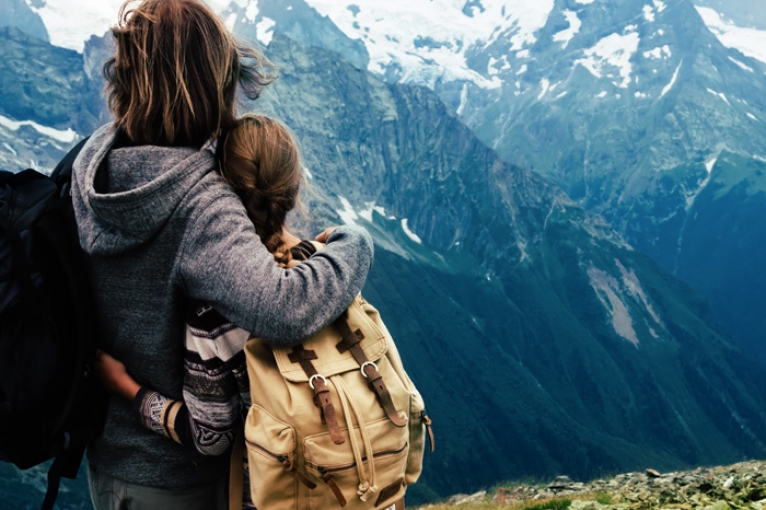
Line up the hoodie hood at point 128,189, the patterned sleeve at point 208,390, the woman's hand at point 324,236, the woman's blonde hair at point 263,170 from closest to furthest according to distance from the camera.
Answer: the hoodie hood at point 128,189
the patterned sleeve at point 208,390
the woman's blonde hair at point 263,170
the woman's hand at point 324,236

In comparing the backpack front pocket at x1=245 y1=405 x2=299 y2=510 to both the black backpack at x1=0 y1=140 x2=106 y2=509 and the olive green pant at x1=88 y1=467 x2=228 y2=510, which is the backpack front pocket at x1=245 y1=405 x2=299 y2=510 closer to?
the olive green pant at x1=88 y1=467 x2=228 y2=510

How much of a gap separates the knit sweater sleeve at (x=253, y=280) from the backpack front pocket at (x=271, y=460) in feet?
1.42

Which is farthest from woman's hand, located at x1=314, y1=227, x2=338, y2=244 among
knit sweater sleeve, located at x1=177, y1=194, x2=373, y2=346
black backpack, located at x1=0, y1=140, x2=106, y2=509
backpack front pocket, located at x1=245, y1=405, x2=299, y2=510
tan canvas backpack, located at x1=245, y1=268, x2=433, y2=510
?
black backpack, located at x1=0, y1=140, x2=106, y2=509

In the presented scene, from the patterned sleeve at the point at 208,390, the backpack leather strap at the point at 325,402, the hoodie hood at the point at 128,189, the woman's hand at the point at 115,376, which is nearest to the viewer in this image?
the backpack leather strap at the point at 325,402

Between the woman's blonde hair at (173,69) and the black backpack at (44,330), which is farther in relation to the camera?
the woman's blonde hair at (173,69)

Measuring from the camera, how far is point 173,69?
367cm

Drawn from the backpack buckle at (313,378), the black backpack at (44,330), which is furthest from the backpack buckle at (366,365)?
the black backpack at (44,330)

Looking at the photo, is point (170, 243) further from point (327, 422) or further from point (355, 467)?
point (355, 467)

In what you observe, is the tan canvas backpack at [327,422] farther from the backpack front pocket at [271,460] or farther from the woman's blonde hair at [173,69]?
the woman's blonde hair at [173,69]

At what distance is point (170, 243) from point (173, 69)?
99cm

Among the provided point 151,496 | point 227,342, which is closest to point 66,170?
point 227,342

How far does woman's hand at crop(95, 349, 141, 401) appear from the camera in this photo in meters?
3.96

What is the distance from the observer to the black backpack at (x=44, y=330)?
3412 mm

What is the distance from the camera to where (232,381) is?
12.3 feet
